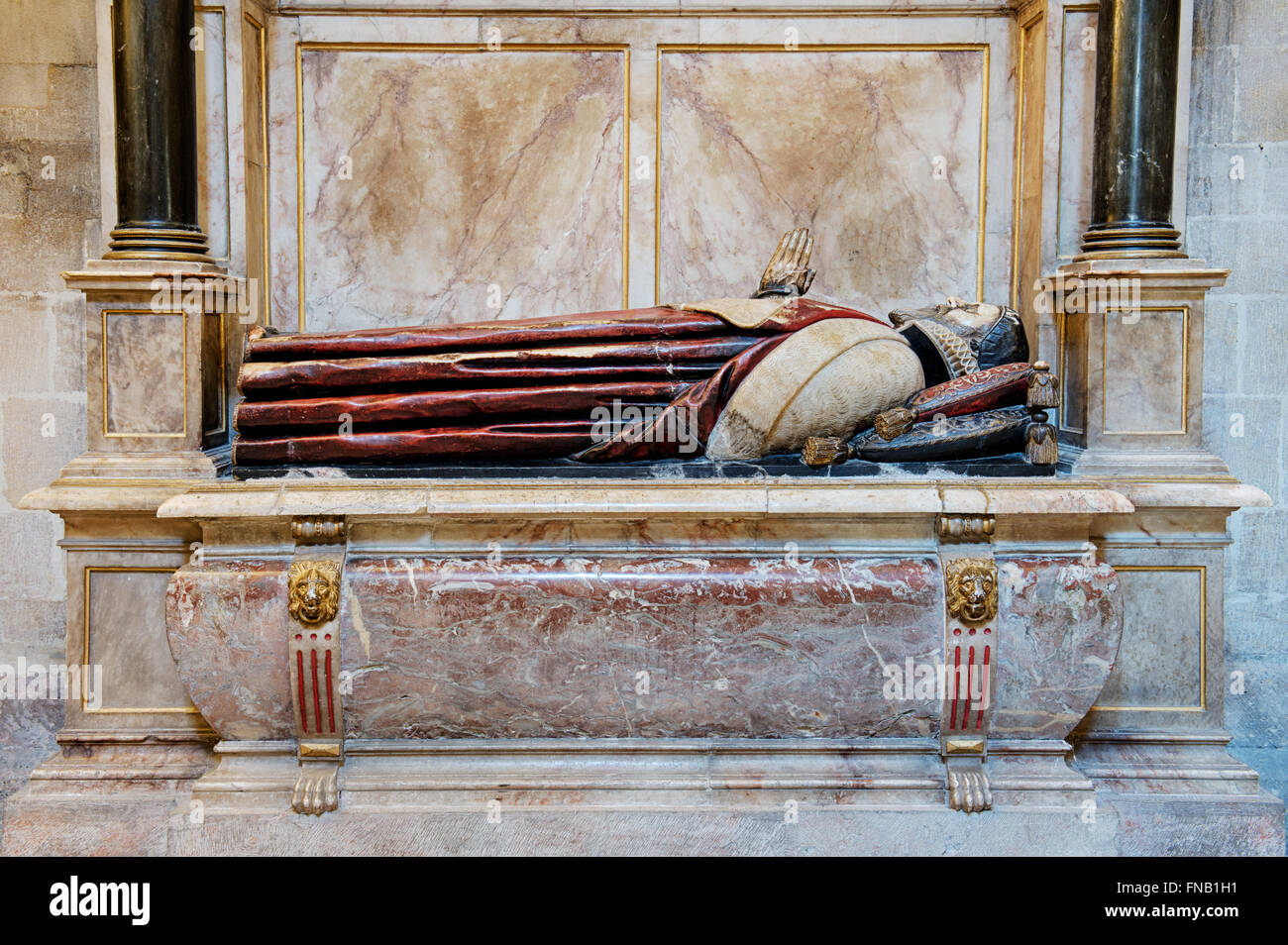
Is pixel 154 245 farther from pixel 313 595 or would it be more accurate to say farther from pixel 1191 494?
pixel 1191 494

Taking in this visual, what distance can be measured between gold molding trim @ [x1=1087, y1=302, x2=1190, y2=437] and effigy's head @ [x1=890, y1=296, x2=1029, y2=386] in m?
0.24

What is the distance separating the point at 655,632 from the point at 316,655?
80 centimetres

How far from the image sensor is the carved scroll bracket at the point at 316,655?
2.73 m

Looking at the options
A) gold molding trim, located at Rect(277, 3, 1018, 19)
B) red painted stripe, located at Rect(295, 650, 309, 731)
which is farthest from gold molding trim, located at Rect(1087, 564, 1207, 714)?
red painted stripe, located at Rect(295, 650, 309, 731)

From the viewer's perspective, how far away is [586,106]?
149 inches

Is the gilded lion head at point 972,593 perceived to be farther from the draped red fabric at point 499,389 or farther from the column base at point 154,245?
the column base at point 154,245

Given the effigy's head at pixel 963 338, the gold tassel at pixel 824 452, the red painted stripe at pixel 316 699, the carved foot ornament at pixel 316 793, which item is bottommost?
the carved foot ornament at pixel 316 793

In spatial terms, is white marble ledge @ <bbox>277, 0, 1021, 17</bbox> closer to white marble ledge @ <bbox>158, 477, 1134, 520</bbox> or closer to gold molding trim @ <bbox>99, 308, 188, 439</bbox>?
gold molding trim @ <bbox>99, 308, 188, 439</bbox>

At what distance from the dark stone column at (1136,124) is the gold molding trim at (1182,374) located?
0.23m

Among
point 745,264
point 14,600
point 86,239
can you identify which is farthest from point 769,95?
point 14,600

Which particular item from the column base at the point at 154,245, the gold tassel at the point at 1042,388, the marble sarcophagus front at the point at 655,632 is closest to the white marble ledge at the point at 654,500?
the marble sarcophagus front at the point at 655,632

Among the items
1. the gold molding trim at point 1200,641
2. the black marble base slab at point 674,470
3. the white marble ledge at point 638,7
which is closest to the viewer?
the black marble base slab at point 674,470

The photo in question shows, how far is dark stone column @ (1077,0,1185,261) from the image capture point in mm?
3172

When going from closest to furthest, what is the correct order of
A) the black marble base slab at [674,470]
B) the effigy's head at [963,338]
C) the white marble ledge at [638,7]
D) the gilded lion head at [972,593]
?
the gilded lion head at [972,593] → the black marble base slab at [674,470] → the effigy's head at [963,338] → the white marble ledge at [638,7]
